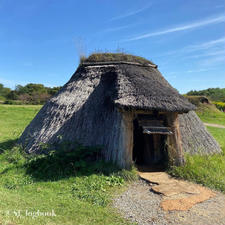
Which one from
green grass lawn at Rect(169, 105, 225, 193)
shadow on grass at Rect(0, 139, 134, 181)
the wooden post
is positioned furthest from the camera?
the wooden post

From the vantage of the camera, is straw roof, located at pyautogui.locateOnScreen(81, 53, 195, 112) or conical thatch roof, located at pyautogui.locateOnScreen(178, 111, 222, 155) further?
conical thatch roof, located at pyautogui.locateOnScreen(178, 111, 222, 155)

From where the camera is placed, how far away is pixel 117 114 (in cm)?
570

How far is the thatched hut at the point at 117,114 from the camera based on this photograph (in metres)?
5.27

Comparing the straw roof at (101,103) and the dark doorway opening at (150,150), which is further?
the dark doorway opening at (150,150)

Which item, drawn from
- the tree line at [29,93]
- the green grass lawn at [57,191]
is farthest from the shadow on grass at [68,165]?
the tree line at [29,93]

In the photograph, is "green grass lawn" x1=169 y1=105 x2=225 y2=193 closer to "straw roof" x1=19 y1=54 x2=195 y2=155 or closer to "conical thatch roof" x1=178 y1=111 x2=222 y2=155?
"conical thatch roof" x1=178 y1=111 x2=222 y2=155

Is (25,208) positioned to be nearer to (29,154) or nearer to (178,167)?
(29,154)

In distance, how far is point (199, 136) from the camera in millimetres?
6867

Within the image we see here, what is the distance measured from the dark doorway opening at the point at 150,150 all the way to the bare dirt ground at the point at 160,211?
1.77m

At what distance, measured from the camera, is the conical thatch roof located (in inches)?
255

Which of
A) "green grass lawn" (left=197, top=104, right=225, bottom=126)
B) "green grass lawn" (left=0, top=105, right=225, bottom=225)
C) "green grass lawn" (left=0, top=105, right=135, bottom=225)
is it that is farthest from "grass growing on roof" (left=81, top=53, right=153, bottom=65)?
"green grass lawn" (left=197, top=104, right=225, bottom=126)

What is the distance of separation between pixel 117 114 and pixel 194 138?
2972mm

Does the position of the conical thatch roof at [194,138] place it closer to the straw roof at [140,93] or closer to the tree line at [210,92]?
the straw roof at [140,93]

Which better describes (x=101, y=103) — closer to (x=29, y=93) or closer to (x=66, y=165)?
(x=66, y=165)
